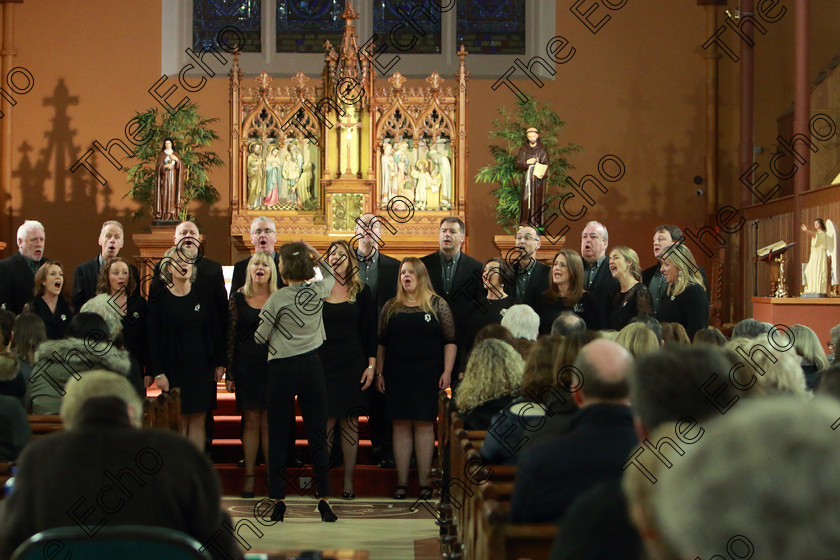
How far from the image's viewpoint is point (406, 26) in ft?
39.3

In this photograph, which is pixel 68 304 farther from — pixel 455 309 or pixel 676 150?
pixel 676 150

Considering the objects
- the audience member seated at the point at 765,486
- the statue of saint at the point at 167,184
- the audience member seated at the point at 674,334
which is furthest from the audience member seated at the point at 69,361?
the statue of saint at the point at 167,184

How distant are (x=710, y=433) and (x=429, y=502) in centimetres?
495

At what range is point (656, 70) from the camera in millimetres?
11805

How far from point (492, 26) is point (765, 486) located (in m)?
11.6

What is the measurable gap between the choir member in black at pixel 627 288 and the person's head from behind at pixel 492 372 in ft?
5.33

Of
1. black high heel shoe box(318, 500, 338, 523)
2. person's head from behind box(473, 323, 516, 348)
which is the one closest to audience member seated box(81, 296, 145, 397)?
black high heel shoe box(318, 500, 338, 523)

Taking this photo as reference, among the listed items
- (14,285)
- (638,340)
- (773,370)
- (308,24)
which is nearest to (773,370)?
(773,370)

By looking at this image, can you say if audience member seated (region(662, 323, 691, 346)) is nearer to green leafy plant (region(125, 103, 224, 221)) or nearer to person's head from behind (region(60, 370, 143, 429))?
person's head from behind (region(60, 370, 143, 429))

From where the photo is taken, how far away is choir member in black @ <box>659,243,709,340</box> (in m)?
5.37

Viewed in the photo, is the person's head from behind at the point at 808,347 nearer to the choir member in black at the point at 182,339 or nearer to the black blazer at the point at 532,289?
the black blazer at the point at 532,289

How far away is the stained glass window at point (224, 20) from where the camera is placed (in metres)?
11.8

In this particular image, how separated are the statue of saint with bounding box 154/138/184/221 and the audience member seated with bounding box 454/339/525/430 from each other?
A: 18.8ft

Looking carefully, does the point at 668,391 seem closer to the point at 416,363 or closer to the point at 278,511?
the point at 278,511
